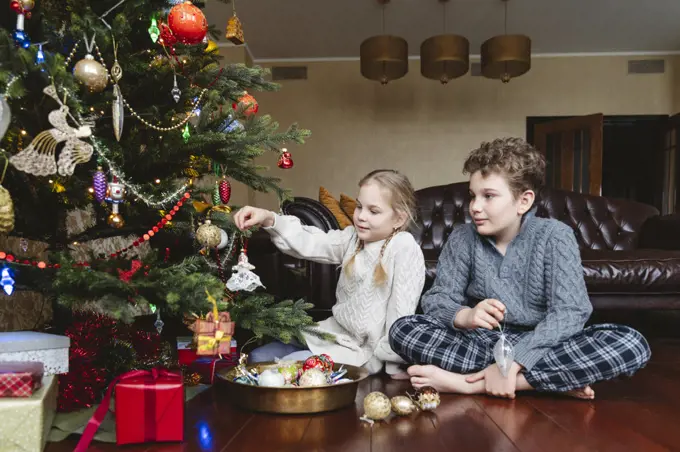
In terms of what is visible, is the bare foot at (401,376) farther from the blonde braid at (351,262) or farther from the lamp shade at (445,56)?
the lamp shade at (445,56)

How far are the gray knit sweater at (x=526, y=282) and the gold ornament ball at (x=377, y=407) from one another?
1.44ft

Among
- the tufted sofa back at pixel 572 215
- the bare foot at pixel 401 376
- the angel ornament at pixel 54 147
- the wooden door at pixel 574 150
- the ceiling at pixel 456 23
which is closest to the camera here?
the angel ornament at pixel 54 147

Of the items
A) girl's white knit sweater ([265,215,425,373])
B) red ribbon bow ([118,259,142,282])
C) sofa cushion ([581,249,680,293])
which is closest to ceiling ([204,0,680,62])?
sofa cushion ([581,249,680,293])

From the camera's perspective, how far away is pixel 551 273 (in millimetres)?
1626

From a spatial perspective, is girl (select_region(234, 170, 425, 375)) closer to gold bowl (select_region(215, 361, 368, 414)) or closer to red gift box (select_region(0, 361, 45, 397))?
gold bowl (select_region(215, 361, 368, 414))

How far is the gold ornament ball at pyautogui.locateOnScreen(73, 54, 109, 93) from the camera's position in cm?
120

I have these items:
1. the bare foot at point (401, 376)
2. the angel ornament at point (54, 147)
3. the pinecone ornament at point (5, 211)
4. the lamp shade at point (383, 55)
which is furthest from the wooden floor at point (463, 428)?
the lamp shade at point (383, 55)

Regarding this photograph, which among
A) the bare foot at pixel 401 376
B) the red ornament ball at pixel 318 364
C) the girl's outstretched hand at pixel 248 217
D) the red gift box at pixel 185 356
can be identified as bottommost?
the bare foot at pixel 401 376

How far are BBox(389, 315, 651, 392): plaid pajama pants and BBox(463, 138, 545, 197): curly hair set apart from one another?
46cm

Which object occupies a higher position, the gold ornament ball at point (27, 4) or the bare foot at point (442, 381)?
the gold ornament ball at point (27, 4)

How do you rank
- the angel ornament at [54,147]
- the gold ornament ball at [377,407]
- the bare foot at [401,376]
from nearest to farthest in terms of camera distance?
the angel ornament at [54,147] → the gold ornament ball at [377,407] → the bare foot at [401,376]

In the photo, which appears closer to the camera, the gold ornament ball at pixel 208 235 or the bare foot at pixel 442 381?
the gold ornament ball at pixel 208 235

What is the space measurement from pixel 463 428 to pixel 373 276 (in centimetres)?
65

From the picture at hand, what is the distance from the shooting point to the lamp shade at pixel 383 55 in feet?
14.7
